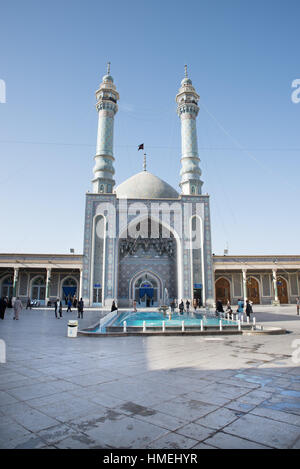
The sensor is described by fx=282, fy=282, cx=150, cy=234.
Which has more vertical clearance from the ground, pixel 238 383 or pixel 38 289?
pixel 38 289

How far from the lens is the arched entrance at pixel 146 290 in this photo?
89.8ft

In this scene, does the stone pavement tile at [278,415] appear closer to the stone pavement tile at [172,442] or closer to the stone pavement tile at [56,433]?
the stone pavement tile at [172,442]

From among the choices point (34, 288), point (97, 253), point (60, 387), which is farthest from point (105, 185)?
point (60, 387)

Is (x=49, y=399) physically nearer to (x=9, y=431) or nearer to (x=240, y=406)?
(x=9, y=431)

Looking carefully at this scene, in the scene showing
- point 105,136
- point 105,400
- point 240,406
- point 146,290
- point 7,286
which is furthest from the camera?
point 7,286

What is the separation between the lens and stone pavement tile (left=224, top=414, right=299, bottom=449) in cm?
233

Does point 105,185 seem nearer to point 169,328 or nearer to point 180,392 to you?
point 169,328

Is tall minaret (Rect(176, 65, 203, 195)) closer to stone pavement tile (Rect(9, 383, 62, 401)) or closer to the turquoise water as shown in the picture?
the turquoise water

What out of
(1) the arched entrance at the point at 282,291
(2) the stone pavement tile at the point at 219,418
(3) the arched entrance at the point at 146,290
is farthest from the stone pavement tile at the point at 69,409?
(1) the arched entrance at the point at 282,291

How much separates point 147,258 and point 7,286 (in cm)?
1496

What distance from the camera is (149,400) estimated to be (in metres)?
3.33

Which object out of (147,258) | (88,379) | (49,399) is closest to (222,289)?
(147,258)

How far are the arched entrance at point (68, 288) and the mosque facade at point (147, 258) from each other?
100mm

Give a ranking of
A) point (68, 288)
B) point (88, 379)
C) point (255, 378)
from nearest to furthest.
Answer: point (88, 379) < point (255, 378) < point (68, 288)
